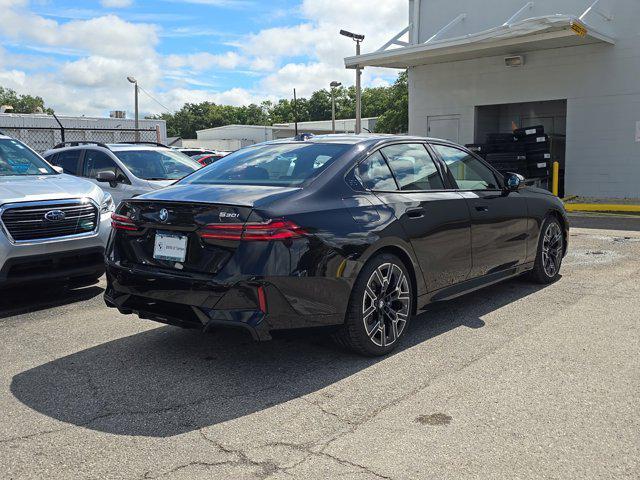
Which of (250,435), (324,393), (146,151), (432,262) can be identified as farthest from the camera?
(146,151)

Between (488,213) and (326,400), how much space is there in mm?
2670

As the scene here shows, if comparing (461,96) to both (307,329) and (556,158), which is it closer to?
(556,158)

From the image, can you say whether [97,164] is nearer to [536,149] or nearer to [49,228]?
[49,228]

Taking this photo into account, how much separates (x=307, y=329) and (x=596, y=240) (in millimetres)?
7668

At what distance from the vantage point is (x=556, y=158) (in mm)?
19062

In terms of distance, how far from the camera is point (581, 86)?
16.6m

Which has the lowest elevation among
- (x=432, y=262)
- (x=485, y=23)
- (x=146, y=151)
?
(x=432, y=262)

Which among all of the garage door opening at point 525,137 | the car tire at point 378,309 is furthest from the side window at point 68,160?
the garage door opening at point 525,137

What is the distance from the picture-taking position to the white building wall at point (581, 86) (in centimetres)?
1588

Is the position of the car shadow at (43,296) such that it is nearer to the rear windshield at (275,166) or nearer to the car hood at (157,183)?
the car hood at (157,183)

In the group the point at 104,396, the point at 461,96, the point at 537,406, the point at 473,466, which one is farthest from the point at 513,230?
the point at 461,96

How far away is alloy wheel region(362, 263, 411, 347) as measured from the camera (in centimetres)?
441

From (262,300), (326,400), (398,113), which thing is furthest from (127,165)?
(398,113)

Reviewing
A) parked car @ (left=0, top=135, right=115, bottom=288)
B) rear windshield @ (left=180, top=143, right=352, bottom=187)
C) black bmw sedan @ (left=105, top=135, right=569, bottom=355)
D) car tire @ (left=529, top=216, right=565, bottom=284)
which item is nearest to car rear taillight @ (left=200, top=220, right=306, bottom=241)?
black bmw sedan @ (left=105, top=135, right=569, bottom=355)
